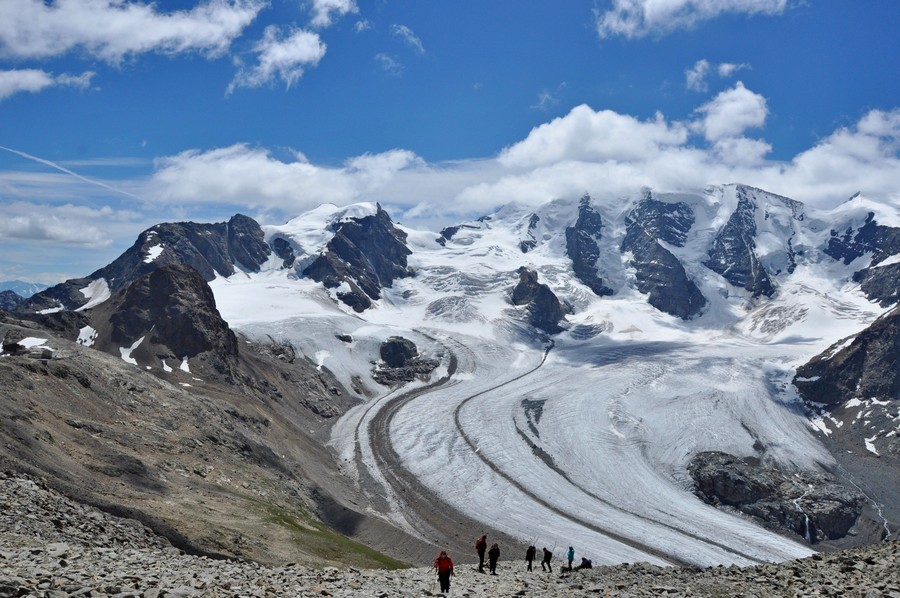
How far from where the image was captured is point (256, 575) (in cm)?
2783

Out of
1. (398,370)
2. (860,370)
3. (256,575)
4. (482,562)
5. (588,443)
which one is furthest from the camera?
(398,370)

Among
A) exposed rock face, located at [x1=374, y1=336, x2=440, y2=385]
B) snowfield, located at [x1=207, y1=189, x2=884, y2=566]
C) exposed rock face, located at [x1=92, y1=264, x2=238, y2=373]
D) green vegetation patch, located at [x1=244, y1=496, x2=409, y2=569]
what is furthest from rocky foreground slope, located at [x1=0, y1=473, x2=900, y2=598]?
exposed rock face, located at [x1=374, y1=336, x2=440, y2=385]

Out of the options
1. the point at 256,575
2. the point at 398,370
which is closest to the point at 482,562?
the point at 256,575

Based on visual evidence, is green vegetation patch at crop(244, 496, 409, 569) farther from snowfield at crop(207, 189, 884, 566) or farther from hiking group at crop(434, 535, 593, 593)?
snowfield at crop(207, 189, 884, 566)

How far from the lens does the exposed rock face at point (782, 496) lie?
112 meters

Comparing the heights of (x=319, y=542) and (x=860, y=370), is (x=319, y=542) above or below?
below

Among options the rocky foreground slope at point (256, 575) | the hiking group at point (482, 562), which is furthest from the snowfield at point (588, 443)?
the rocky foreground slope at point (256, 575)

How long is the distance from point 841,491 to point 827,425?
140 ft

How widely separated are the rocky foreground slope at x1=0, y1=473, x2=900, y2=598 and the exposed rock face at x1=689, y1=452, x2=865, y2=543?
8724 centimetres

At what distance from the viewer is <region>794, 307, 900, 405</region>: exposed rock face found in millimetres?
169500

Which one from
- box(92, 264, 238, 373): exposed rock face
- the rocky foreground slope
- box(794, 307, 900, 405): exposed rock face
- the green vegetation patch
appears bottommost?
the green vegetation patch

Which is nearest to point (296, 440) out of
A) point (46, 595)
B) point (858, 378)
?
point (46, 595)

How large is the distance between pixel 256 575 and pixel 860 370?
180992 millimetres

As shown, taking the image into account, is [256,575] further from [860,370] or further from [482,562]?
[860,370]
